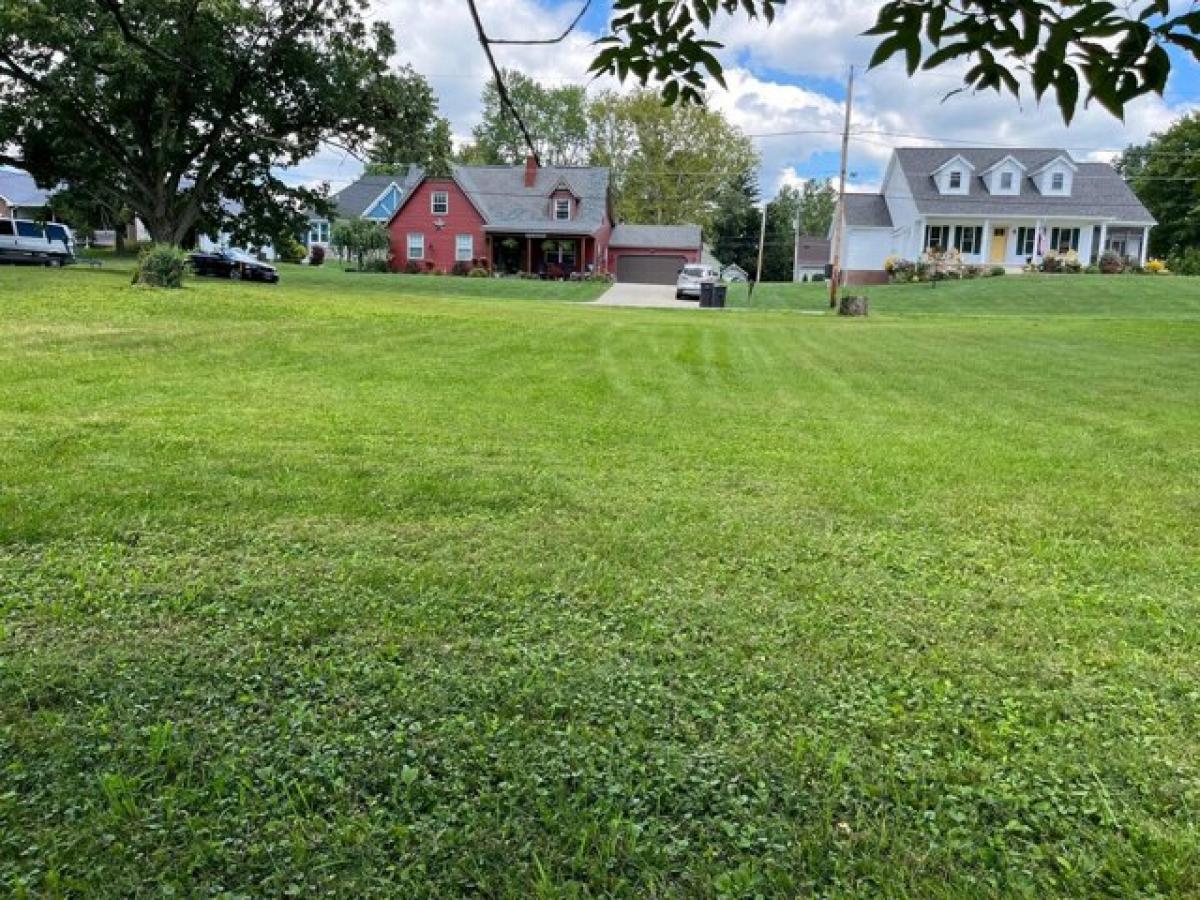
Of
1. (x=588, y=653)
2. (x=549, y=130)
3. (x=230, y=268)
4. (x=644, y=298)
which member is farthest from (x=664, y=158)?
(x=588, y=653)

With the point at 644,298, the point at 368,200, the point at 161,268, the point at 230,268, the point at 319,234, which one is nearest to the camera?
the point at 161,268

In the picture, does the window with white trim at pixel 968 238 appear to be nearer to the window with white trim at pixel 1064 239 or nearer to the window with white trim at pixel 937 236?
the window with white trim at pixel 937 236

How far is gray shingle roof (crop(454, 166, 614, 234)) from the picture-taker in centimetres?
4309

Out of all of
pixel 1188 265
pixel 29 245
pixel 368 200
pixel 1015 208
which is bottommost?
pixel 29 245

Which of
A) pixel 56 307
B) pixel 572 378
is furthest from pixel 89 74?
pixel 572 378

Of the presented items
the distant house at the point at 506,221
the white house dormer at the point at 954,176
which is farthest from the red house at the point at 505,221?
the white house dormer at the point at 954,176

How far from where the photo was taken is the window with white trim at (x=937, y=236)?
39.9 metres

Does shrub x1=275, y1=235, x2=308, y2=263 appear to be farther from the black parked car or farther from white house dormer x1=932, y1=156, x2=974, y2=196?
white house dormer x1=932, y1=156, x2=974, y2=196

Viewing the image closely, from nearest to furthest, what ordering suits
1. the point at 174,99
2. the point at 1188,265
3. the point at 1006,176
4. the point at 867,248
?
the point at 174,99 < the point at 1188,265 < the point at 1006,176 < the point at 867,248

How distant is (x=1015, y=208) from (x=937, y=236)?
11.7ft

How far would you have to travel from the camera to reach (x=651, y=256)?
49.3 metres

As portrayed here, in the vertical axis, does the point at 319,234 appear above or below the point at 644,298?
above

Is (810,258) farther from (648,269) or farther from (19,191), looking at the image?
(19,191)

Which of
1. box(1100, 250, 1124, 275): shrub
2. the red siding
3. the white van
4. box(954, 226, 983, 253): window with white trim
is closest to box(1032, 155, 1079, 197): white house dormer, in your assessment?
box(954, 226, 983, 253): window with white trim
